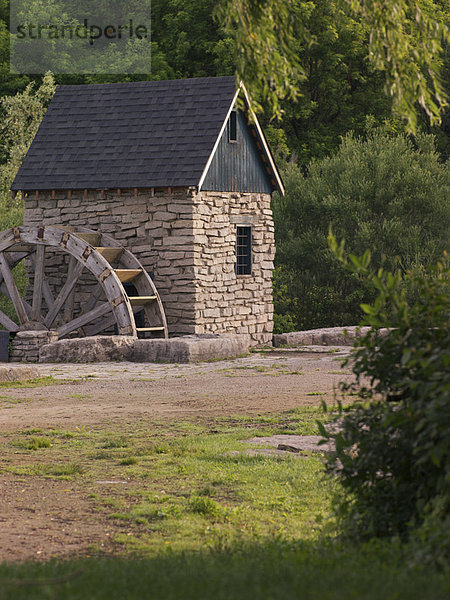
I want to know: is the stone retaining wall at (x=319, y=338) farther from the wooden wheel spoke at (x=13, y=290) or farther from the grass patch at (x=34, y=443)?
the grass patch at (x=34, y=443)

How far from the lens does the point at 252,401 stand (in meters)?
13.4

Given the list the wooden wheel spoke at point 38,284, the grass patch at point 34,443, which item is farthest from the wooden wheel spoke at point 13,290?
the grass patch at point 34,443

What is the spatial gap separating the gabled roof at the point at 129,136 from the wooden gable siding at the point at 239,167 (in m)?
0.53

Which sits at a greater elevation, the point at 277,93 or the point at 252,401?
the point at 277,93

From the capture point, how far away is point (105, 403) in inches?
525

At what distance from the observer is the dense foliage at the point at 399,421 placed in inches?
214

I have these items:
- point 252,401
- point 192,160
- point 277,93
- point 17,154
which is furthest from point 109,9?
point 277,93

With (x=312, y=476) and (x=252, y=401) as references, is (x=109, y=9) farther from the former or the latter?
(x=312, y=476)

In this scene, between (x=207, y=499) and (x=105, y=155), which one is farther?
(x=105, y=155)

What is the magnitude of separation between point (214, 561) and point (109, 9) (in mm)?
39232

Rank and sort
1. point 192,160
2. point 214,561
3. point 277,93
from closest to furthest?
point 214,561
point 277,93
point 192,160

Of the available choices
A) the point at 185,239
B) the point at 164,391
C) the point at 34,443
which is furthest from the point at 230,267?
the point at 34,443

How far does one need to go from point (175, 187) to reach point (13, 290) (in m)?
4.54

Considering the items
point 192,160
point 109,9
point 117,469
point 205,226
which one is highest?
point 109,9
